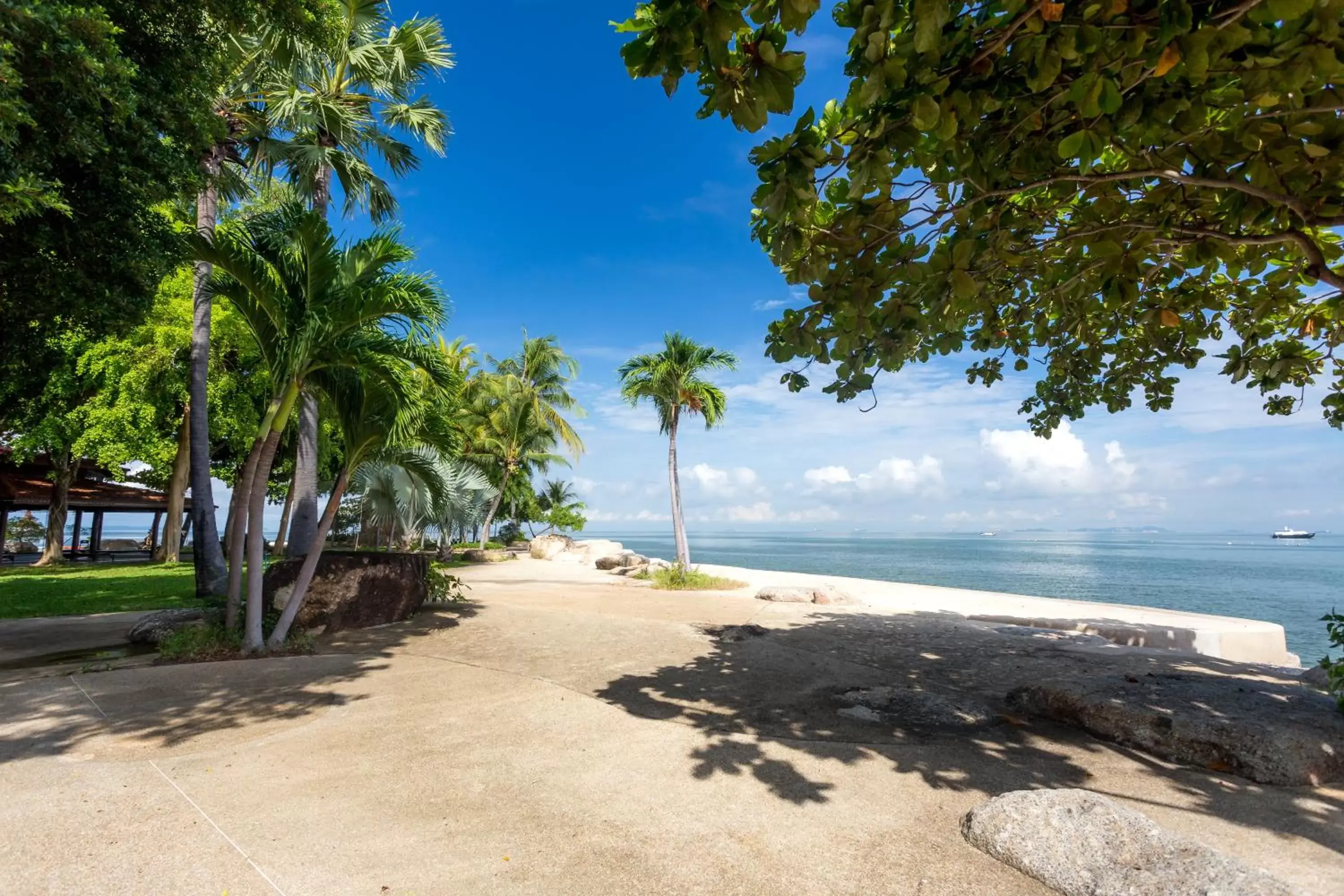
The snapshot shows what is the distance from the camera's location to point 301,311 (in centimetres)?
691

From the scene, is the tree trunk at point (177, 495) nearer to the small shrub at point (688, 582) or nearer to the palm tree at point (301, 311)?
the palm tree at point (301, 311)

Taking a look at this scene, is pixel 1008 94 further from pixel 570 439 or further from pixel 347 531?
pixel 347 531

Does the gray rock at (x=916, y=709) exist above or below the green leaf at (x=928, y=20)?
below

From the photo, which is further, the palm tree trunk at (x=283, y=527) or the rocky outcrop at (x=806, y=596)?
the palm tree trunk at (x=283, y=527)

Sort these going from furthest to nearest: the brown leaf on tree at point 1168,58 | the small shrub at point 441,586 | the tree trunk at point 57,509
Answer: the tree trunk at point 57,509, the small shrub at point 441,586, the brown leaf on tree at point 1168,58

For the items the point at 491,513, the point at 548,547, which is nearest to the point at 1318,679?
the point at 548,547

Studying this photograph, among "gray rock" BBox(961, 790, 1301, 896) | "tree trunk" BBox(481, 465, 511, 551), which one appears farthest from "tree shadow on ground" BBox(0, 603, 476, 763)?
"tree trunk" BBox(481, 465, 511, 551)

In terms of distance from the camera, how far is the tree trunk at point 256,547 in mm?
6605

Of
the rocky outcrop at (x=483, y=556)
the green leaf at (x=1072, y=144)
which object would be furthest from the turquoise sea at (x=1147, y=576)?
the rocky outcrop at (x=483, y=556)

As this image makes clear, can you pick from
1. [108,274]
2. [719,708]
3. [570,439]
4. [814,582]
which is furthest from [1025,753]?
[570,439]

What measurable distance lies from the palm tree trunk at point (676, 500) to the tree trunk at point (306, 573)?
11.1m

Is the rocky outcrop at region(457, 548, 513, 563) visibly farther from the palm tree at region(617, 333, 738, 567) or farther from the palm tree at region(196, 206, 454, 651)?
the palm tree at region(196, 206, 454, 651)

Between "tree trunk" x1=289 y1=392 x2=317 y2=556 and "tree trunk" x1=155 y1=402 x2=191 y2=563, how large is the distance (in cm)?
1182

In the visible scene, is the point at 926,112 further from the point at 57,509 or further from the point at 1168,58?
the point at 57,509
